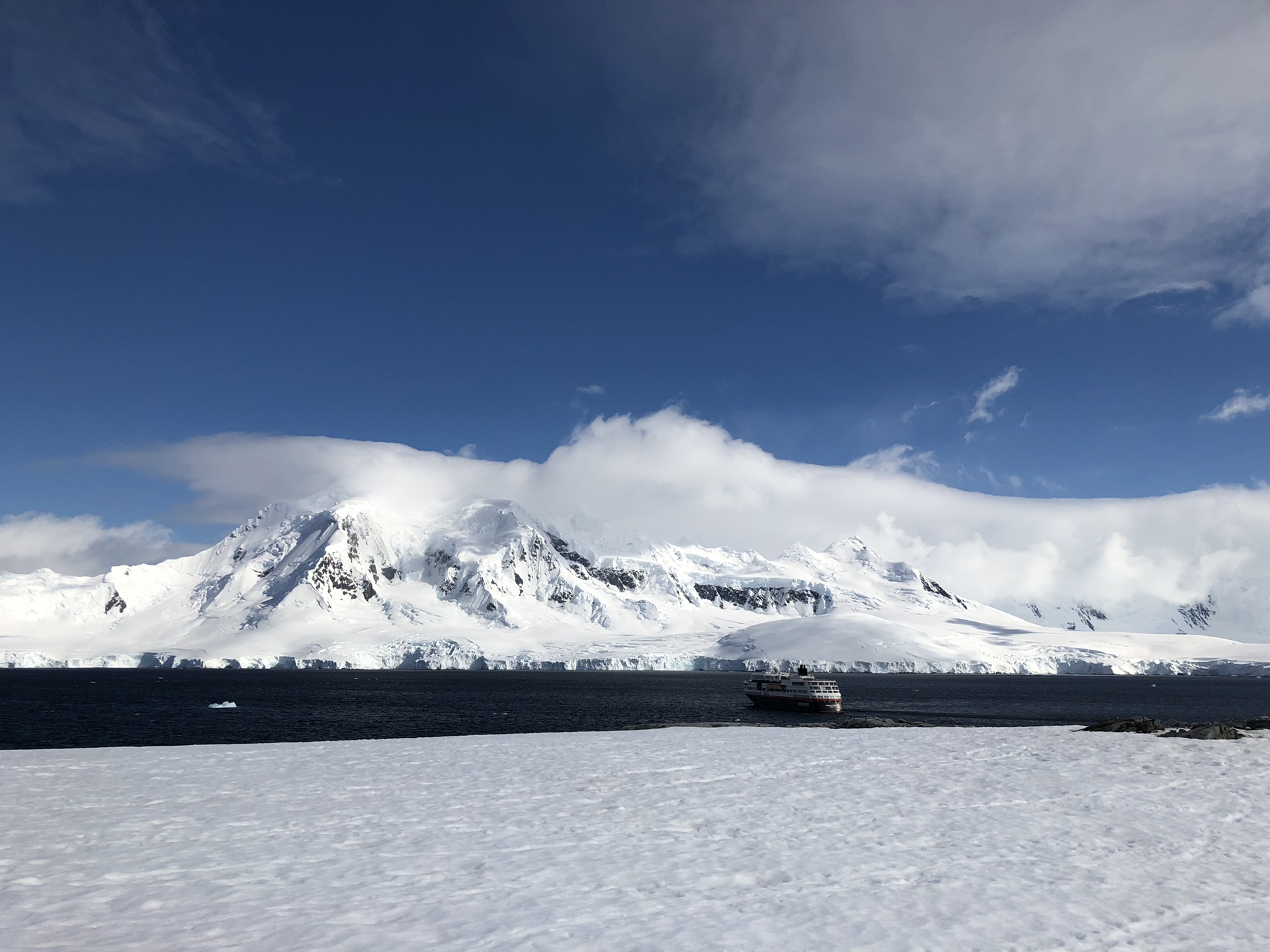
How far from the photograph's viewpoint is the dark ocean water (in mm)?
70750

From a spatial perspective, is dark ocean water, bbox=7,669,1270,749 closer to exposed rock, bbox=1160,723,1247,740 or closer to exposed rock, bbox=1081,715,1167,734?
exposed rock, bbox=1081,715,1167,734

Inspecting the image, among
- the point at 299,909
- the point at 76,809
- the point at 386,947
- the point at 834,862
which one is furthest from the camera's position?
the point at 76,809

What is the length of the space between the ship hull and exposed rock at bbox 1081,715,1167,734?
218ft

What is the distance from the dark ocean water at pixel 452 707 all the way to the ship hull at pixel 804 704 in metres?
3.08

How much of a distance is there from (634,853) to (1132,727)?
104 ft

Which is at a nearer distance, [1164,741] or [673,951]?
[673,951]

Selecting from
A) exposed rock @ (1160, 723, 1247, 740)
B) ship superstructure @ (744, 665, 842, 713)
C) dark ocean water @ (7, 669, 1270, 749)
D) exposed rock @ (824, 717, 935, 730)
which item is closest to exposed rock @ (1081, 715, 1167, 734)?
exposed rock @ (1160, 723, 1247, 740)

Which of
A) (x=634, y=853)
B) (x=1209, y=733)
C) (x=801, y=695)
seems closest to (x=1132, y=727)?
(x=1209, y=733)

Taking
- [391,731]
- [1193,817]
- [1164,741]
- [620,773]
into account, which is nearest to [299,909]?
[620,773]

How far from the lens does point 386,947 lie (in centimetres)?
1048

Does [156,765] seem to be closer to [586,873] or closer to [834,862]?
[586,873]

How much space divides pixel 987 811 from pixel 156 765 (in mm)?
24672

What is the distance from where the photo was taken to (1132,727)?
36.9m

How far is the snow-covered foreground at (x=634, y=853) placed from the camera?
1134cm
